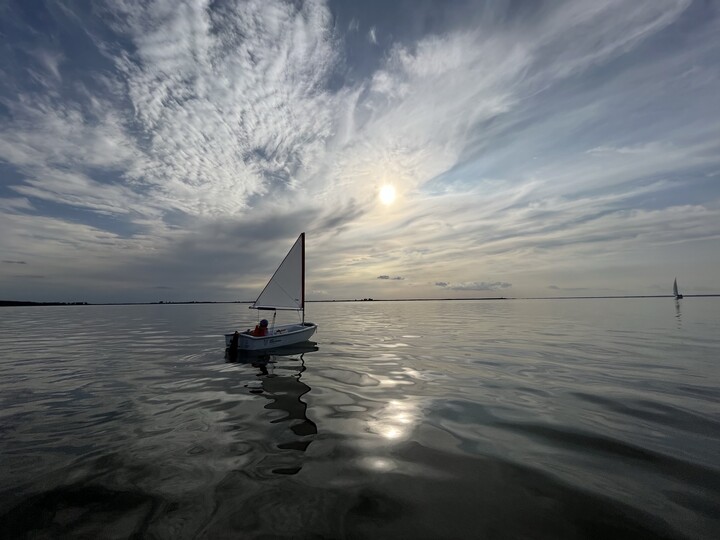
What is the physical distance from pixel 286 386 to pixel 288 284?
15535 millimetres

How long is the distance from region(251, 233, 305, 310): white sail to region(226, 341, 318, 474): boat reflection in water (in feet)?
14.2

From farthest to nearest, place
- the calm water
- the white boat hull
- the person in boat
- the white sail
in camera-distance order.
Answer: the white sail, the person in boat, the white boat hull, the calm water

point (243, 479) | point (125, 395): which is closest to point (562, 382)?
point (243, 479)

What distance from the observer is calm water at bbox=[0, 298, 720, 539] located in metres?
5.74

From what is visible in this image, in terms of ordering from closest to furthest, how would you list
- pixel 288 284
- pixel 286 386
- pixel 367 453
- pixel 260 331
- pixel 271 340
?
pixel 367 453
pixel 286 386
pixel 260 331
pixel 271 340
pixel 288 284

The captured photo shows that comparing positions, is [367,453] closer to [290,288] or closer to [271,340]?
[271,340]

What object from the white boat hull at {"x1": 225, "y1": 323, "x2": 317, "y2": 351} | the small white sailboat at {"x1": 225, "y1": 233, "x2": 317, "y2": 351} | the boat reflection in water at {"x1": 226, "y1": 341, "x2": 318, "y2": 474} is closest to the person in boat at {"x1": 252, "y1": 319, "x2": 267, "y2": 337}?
the white boat hull at {"x1": 225, "y1": 323, "x2": 317, "y2": 351}

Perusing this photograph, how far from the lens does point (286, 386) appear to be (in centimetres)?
1517

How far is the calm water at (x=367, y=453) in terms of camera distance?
574 cm

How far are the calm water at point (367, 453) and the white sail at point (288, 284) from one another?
12.7m

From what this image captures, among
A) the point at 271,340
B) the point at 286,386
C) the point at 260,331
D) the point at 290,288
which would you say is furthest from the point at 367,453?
the point at 290,288

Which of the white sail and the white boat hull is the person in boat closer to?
the white boat hull

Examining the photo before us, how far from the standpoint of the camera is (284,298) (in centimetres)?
2989

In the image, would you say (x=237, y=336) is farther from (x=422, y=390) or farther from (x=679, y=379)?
(x=679, y=379)
